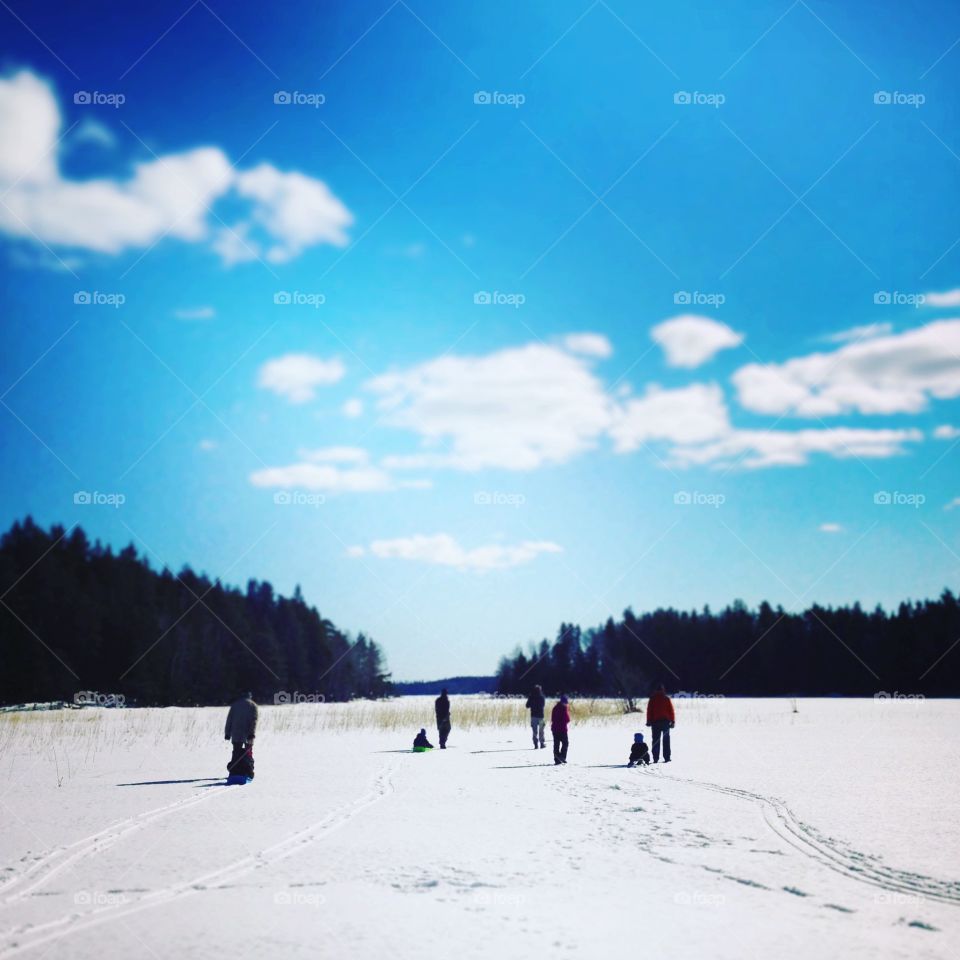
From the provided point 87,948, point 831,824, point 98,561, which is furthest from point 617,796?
point 98,561

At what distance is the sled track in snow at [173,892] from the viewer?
626cm

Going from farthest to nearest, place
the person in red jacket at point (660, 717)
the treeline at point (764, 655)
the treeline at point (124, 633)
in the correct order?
the treeline at point (764, 655), the treeline at point (124, 633), the person in red jacket at point (660, 717)

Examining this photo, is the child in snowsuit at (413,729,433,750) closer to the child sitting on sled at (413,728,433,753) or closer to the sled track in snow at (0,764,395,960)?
the child sitting on sled at (413,728,433,753)

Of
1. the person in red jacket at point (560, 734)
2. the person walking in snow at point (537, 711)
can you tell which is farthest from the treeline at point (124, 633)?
the person in red jacket at point (560, 734)

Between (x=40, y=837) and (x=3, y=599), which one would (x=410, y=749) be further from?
(x=3, y=599)

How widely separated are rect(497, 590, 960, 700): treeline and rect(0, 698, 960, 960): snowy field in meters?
71.6

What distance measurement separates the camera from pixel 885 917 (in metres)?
6.92

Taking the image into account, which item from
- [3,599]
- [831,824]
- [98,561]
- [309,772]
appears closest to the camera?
[831,824]

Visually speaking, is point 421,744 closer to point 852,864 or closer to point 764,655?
point 852,864

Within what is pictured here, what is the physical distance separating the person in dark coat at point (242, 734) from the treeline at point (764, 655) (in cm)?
7161

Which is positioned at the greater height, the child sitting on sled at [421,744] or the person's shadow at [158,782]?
the person's shadow at [158,782]

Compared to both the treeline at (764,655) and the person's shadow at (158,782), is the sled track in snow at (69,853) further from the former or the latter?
the treeline at (764,655)

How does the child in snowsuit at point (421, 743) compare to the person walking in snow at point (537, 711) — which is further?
the person walking in snow at point (537, 711)

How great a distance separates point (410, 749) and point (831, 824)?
16506 millimetres
